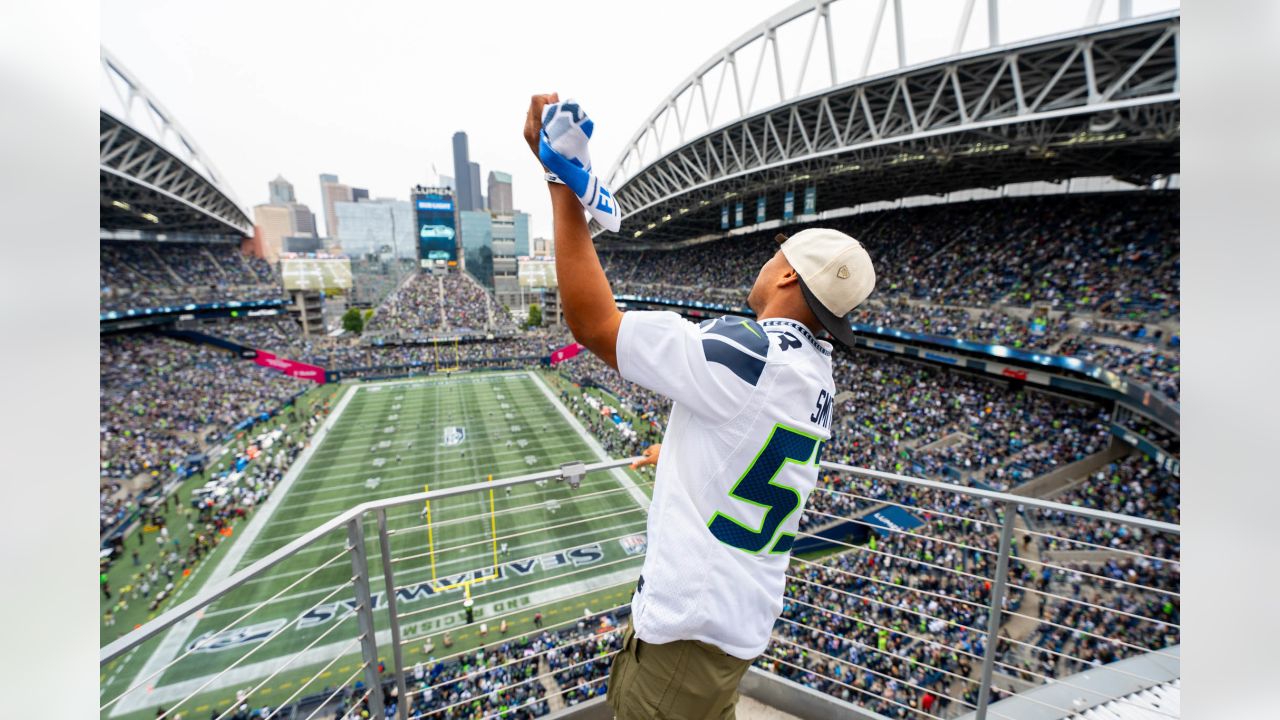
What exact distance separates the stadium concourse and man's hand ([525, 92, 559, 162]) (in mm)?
1361

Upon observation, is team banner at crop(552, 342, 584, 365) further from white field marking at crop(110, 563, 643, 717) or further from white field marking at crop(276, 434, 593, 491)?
white field marking at crop(110, 563, 643, 717)

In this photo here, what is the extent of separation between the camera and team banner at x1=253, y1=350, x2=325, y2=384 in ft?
90.7

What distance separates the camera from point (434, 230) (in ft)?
183

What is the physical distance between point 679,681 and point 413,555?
35.2 ft

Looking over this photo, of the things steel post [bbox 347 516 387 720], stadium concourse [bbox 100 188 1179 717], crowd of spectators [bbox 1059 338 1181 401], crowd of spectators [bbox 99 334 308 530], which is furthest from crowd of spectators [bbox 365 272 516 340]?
steel post [bbox 347 516 387 720]

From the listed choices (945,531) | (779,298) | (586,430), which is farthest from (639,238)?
(779,298)

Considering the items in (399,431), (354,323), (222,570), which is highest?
(354,323)

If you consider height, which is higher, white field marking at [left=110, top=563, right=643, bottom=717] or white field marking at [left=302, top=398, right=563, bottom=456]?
white field marking at [left=302, top=398, right=563, bottom=456]

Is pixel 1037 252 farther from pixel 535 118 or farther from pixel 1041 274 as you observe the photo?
pixel 535 118

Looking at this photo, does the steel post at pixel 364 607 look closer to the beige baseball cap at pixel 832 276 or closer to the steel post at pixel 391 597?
the steel post at pixel 391 597

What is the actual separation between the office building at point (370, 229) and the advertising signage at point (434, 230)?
41.4 metres

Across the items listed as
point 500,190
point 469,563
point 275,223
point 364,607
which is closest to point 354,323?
point 469,563
